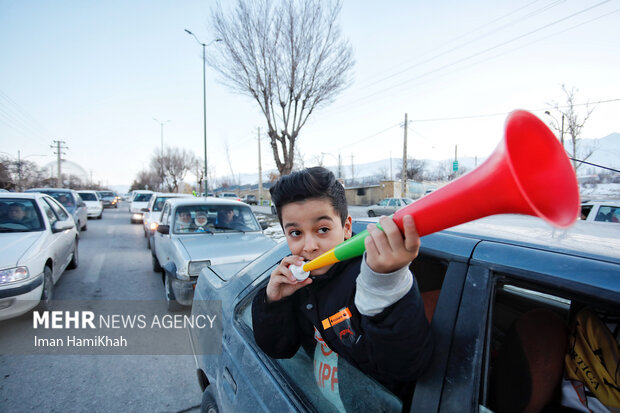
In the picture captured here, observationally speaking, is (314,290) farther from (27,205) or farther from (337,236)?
(27,205)

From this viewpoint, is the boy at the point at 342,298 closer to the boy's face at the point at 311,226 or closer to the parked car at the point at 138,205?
the boy's face at the point at 311,226

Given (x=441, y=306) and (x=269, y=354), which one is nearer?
(x=441, y=306)

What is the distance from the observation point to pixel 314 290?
119 centimetres

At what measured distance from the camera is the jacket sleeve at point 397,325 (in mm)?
731

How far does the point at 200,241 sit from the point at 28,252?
77.6 inches

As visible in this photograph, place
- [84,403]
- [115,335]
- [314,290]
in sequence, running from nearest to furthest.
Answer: [314,290] → [84,403] → [115,335]

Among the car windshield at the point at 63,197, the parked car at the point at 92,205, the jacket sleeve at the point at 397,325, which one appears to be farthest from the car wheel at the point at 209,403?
the parked car at the point at 92,205

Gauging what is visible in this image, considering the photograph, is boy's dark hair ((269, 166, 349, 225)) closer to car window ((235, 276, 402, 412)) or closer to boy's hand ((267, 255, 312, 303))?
boy's hand ((267, 255, 312, 303))

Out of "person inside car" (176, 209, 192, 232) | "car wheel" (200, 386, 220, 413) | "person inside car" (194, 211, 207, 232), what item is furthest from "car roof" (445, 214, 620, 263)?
"person inside car" (176, 209, 192, 232)

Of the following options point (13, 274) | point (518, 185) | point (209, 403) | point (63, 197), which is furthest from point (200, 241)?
point (63, 197)

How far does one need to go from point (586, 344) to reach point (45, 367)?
165 inches

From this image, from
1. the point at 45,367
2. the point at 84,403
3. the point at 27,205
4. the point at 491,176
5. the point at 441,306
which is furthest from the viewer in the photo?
the point at 27,205

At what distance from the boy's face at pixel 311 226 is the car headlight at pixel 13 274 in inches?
148

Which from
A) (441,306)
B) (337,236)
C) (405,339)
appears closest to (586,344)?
(441,306)
